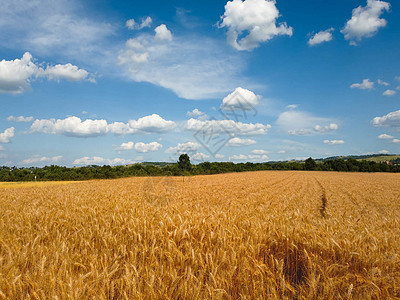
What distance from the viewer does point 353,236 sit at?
407 cm

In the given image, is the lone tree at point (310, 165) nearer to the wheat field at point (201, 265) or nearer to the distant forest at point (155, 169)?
the distant forest at point (155, 169)

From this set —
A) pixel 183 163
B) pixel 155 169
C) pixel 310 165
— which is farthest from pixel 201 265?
pixel 310 165

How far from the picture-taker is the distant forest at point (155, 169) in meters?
54.8

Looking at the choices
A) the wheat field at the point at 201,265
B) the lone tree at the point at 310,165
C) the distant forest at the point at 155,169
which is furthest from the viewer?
the lone tree at the point at 310,165

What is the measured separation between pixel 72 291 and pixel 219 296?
1312 mm

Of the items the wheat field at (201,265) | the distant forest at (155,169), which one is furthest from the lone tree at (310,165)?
the wheat field at (201,265)

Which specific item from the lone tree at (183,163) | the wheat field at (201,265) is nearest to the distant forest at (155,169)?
A: the lone tree at (183,163)

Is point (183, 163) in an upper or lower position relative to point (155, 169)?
upper

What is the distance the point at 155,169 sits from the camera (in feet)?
214

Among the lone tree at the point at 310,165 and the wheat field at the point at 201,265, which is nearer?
the wheat field at the point at 201,265

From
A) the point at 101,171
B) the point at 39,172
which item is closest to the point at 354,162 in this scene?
the point at 101,171

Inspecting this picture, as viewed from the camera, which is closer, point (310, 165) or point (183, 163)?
point (183, 163)

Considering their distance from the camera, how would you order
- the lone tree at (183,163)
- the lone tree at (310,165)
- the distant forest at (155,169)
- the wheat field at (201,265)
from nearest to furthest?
the wheat field at (201,265), the distant forest at (155,169), the lone tree at (183,163), the lone tree at (310,165)

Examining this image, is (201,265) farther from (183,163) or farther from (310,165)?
(310,165)
